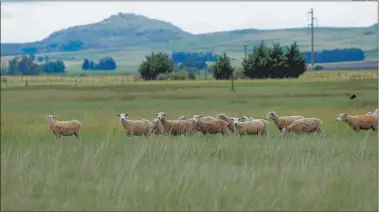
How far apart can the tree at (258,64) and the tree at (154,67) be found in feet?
54.4

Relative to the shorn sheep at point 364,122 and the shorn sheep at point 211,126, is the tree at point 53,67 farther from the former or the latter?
the shorn sheep at point 211,126

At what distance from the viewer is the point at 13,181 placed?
8.60 meters

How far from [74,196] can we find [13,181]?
0.85 meters

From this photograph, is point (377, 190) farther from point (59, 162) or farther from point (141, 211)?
point (59, 162)

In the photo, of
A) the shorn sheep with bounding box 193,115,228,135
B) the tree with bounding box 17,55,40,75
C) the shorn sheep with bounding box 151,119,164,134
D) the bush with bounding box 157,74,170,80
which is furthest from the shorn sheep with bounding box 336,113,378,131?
the tree with bounding box 17,55,40,75

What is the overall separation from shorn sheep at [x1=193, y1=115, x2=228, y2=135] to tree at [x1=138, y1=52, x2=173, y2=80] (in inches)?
3719

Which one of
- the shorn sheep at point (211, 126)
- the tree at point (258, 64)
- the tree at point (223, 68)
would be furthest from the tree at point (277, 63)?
the shorn sheep at point (211, 126)

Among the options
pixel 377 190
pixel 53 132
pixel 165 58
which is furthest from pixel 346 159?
pixel 165 58

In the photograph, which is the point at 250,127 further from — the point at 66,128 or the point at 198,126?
the point at 66,128

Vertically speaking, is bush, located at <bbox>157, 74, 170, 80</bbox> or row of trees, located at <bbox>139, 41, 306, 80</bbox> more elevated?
row of trees, located at <bbox>139, 41, 306, 80</bbox>

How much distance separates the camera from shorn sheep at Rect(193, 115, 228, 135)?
63.5 feet

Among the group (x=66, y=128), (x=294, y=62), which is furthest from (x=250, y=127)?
(x=294, y=62)

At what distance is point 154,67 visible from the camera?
11538 cm

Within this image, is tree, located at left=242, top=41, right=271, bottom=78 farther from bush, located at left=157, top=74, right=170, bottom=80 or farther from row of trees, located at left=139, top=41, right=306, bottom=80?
bush, located at left=157, top=74, right=170, bottom=80
